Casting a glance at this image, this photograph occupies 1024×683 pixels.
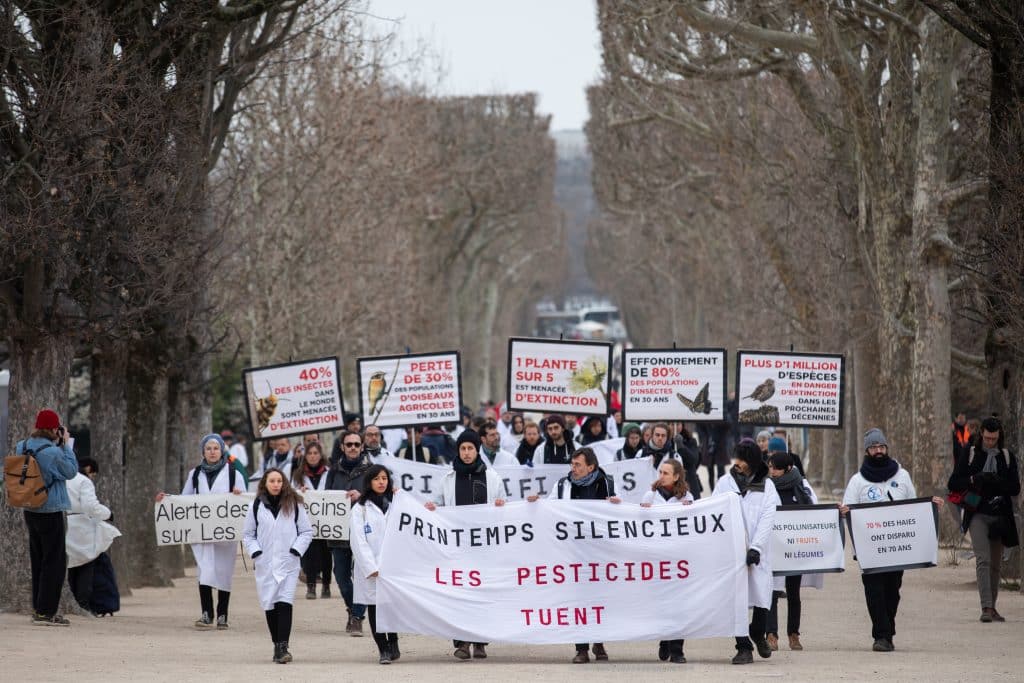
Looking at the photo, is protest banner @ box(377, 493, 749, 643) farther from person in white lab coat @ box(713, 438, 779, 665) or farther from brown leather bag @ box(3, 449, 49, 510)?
brown leather bag @ box(3, 449, 49, 510)

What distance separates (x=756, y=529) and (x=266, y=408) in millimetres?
7434

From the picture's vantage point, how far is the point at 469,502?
42.9ft

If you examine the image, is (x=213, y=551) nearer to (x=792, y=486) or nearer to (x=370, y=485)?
(x=370, y=485)

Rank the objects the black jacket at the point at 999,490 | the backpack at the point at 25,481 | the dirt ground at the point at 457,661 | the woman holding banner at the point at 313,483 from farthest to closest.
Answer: the woman holding banner at the point at 313,483
the black jacket at the point at 999,490
the backpack at the point at 25,481
the dirt ground at the point at 457,661

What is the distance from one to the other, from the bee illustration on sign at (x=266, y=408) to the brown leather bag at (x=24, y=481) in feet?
14.3

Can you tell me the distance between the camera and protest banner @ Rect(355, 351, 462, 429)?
59.8ft

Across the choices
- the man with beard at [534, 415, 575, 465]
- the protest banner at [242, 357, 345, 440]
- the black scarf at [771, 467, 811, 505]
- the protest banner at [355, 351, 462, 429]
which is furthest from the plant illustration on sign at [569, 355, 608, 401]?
the black scarf at [771, 467, 811, 505]

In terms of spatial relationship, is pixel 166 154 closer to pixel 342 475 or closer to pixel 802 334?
pixel 342 475

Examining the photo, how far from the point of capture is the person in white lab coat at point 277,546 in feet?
40.2

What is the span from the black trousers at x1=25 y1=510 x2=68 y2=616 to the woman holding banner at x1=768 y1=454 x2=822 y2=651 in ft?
19.2

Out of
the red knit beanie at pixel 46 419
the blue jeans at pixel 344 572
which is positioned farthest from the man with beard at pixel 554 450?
the red knit beanie at pixel 46 419

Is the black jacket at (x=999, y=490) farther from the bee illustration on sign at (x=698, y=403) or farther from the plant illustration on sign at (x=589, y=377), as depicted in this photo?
the plant illustration on sign at (x=589, y=377)

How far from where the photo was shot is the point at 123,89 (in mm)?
14898

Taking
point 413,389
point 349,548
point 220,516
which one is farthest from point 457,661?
point 413,389
